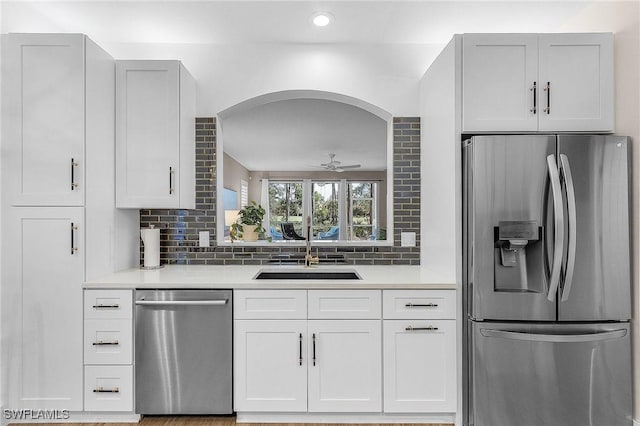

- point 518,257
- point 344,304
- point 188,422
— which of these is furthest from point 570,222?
point 188,422

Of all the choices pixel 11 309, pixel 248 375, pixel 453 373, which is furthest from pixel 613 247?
pixel 11 309

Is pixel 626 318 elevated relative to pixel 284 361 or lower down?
elevated

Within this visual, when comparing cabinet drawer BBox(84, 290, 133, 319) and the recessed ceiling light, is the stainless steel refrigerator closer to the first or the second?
the recessed ceiling light

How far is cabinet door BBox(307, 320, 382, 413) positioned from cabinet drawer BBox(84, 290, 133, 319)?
1.08 m

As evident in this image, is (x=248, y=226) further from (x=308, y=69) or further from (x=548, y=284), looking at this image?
(x=548, y=284)

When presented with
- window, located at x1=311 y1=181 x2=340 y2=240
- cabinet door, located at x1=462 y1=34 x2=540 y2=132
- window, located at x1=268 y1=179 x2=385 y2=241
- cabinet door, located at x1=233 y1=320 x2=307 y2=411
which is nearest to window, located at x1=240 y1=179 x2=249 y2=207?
window, located at x1=268 y1=179 x2=385 y2=241

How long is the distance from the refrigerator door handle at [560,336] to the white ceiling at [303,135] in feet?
9.40

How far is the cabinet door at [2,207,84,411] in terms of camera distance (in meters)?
2.17

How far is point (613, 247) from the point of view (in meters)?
2.00

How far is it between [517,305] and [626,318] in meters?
0.59

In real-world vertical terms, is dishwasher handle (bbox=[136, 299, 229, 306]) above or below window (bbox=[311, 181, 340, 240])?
below

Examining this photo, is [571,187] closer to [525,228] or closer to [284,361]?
[525,228]

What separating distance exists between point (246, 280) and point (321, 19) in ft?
5.77

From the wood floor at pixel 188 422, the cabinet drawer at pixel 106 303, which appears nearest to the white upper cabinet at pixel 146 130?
the cabinet drawer at pixel 106 303
